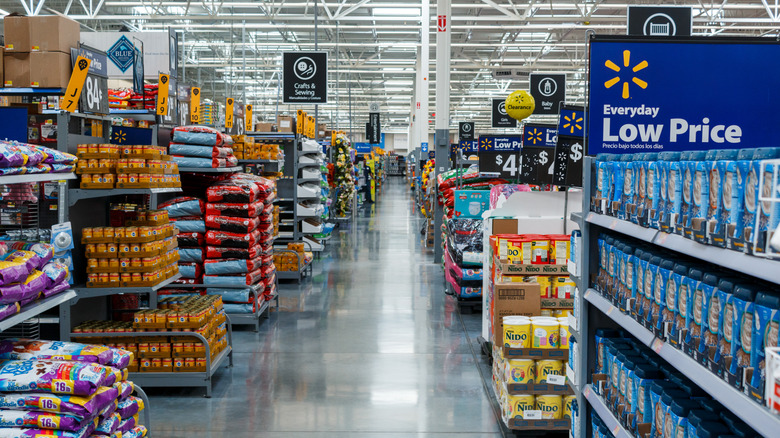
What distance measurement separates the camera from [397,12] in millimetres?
20266

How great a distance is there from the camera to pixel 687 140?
3.44 m

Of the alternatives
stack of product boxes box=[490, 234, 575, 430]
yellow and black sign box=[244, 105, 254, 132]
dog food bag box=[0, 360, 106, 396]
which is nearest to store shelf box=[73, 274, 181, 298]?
dog food bag box=[0, 360, 106, 396]

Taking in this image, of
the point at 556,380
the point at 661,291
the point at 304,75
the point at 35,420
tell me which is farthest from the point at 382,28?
the point at 661,291

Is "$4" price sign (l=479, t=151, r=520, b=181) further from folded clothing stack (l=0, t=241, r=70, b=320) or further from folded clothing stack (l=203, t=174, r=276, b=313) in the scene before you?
folded clothing stack (l=0, t=241, r=70, b=320)

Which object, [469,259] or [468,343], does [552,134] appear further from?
[468,343]

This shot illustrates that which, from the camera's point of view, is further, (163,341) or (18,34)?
(163,341)

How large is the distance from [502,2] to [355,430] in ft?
55.1

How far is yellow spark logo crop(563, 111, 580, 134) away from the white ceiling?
383 inches

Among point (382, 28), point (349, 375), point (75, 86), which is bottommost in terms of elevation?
point (349, 375)

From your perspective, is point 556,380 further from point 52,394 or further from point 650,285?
point 52,394

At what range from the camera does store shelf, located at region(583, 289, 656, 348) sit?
258 centimetres

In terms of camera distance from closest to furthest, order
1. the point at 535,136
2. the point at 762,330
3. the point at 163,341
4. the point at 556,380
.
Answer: the point at 762,330, the point at 556,380, the point at 163,341, the point at 535,136

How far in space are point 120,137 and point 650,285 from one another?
467 cm

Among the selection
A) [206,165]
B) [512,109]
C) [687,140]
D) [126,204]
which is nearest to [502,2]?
[512,109]
